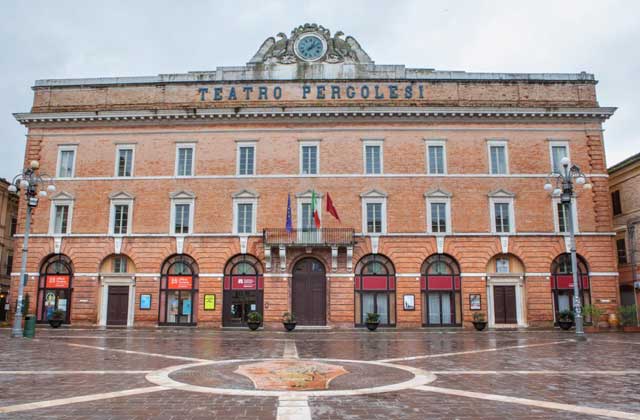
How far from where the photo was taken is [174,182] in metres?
31.0

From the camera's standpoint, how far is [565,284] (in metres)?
29.7

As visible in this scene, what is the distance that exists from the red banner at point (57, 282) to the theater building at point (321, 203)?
8cm

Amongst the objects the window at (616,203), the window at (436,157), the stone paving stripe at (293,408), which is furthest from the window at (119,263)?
the window at (616,203)

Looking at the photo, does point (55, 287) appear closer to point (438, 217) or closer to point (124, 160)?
point (124, 160)

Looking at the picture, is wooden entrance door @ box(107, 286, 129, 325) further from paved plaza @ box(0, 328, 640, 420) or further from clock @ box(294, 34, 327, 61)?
clock @ box(294, 34, 327, 61)

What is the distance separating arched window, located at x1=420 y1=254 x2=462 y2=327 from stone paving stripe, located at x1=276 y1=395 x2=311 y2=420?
21.9 meters

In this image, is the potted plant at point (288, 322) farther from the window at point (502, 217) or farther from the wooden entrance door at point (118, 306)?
the window at point (502, 217)

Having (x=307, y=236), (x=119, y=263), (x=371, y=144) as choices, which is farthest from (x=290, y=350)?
(x=119, y=263)

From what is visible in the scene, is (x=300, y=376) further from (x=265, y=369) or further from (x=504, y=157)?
(x=504, y=157)

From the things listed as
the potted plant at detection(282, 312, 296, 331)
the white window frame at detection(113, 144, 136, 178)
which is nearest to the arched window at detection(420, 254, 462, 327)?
the potted plant at detection(282, 312, 296, 331)

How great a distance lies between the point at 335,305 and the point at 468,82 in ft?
51.6

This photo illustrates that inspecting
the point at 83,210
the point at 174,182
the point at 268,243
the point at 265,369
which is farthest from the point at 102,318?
the point at 265,369

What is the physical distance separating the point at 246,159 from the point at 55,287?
13520 mm

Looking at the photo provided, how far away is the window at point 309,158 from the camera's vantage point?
101 ft
